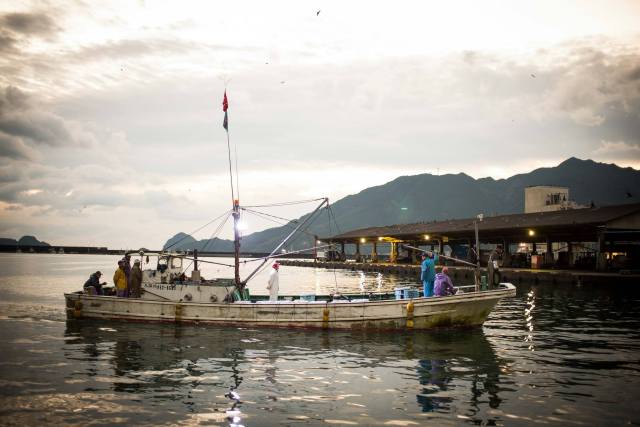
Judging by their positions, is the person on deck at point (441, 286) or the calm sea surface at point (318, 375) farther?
the person on deck at point (441, 286)

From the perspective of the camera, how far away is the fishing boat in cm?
1984

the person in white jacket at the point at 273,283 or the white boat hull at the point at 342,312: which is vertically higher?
the person in white jacket at the point at 273,283

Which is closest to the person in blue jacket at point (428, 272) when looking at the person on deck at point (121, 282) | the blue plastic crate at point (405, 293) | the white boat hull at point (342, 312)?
the white boat hull at point (342, 312)

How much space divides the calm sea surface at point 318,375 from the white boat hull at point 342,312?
502mm

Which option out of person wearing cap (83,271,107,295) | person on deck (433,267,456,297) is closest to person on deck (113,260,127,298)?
person wearing cap (83,271,107,295)

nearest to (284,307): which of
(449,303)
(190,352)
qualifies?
(190,352)

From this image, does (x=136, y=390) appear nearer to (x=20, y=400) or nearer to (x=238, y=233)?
(x=20, y=400)

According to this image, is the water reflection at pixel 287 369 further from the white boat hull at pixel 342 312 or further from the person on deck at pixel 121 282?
the person on deck at pixel 121 282

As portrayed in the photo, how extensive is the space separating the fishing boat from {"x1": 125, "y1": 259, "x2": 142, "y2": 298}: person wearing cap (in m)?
0.32

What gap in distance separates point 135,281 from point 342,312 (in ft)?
32.3

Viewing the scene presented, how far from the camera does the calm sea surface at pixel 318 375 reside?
33.4ft

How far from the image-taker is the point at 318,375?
1355 cm

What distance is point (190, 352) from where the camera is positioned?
1662 centimetres

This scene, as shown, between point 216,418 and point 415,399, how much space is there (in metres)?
4.51
